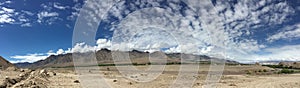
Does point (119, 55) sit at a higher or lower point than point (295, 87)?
higher

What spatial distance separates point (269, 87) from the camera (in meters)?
25.7

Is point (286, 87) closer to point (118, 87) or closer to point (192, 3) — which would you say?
point (192, 3)

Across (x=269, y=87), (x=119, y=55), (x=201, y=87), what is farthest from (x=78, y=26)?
(x=269, y=87)

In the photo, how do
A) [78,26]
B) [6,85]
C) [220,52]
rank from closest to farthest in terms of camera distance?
[78,26], [6,85], [220,52]

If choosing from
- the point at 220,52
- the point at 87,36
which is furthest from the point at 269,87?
the point at 87,36

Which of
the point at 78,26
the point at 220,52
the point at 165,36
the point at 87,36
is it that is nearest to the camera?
the point at 78,26

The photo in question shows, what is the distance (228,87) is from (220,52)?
5.09m

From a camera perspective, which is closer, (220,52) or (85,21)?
(85,21)

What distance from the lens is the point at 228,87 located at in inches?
981

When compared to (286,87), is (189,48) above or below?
above

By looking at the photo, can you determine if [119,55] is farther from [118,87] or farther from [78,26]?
[78,26]

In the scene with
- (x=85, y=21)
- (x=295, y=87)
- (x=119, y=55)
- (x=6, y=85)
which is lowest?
(x=295, y=87)

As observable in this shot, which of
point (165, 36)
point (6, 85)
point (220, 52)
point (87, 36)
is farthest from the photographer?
point (165, 36)

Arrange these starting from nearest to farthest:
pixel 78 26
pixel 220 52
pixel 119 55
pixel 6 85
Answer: pixel 78 26, pixel 6 85, pixel 220 52, pixel 119 55
